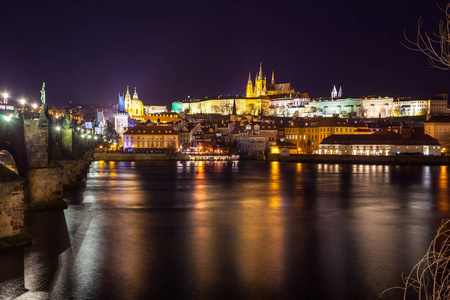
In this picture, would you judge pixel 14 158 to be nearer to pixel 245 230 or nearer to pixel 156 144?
pixel 245 230

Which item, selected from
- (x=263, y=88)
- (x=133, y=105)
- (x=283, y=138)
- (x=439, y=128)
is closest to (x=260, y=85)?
(x=263, y=88)

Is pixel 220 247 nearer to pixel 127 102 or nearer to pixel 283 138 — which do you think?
pixel 283 138

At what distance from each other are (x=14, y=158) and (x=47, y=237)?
3.30m

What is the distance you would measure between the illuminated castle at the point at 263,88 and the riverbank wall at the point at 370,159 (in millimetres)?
87002

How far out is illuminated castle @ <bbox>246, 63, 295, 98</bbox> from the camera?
492 ft

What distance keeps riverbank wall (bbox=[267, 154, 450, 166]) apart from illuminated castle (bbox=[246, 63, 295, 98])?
8700 centimetres

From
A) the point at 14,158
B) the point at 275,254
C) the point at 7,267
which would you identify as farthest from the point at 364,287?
the point at 14,158

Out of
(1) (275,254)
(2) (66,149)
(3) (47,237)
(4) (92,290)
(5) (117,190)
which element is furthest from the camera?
(5) (117,190)

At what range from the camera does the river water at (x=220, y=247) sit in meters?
9.92

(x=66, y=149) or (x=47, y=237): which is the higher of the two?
(x=66, y=149)

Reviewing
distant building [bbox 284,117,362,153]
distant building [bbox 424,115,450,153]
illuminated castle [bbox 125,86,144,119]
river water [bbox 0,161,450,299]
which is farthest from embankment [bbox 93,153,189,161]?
illuminated castle [bbox 125,86,144,119]

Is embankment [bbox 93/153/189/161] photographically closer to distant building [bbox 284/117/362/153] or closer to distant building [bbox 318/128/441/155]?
distant building [bbox 284/117/362/153]

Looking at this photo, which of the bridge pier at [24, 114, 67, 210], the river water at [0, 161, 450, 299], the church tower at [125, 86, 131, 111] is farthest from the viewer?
the church tower at [125, 86, 131, 111]

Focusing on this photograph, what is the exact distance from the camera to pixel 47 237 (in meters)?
13.7
